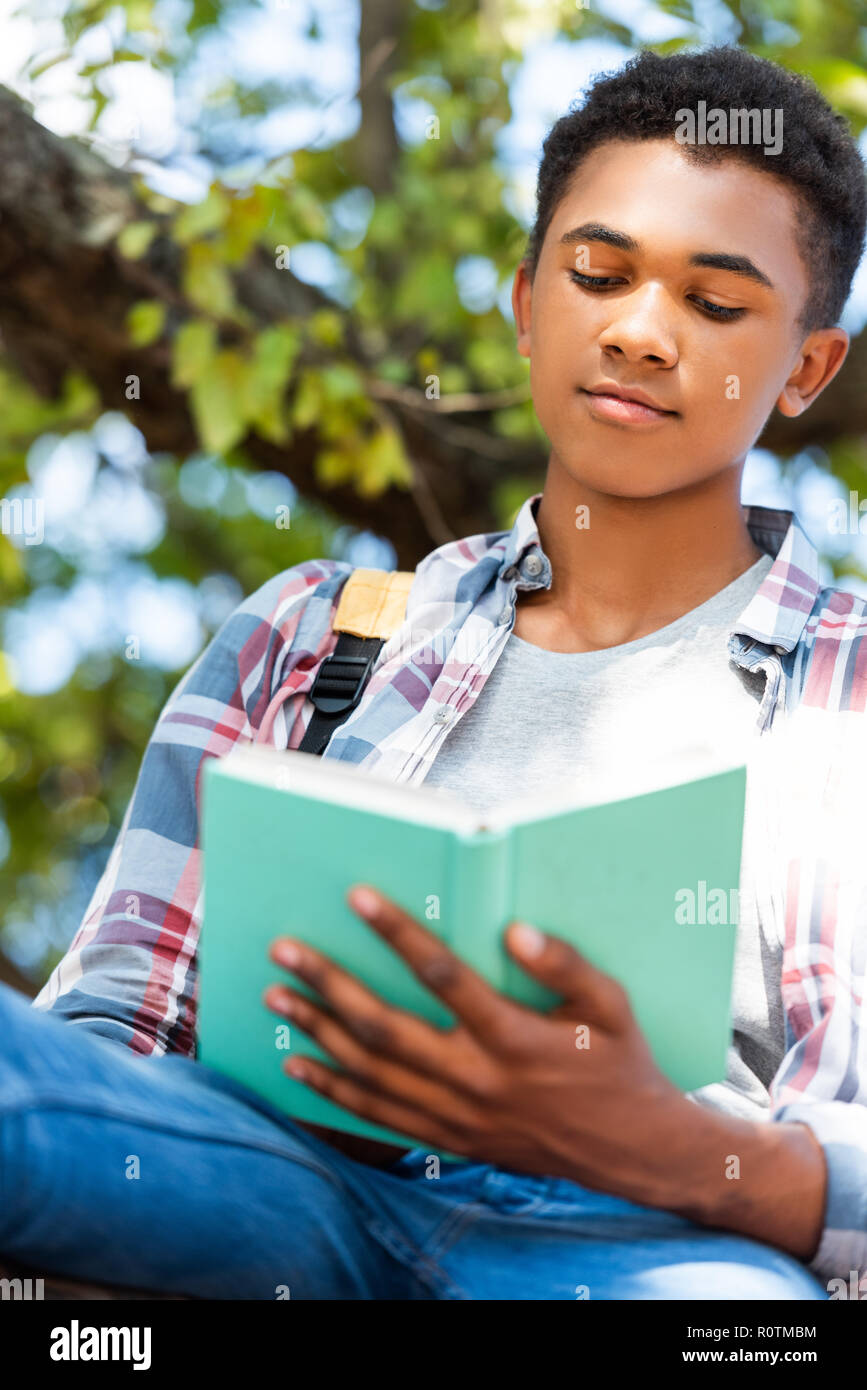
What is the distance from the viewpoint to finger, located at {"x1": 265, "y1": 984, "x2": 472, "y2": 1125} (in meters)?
1.09

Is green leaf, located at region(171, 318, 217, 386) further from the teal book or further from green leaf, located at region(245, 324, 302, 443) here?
the teal book

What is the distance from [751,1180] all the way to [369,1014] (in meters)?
0.36

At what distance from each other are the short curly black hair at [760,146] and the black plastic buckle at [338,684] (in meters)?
0.56

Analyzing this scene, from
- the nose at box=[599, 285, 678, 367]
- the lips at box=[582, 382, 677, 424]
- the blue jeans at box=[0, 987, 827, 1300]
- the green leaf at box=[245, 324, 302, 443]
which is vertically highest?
the green leaf at box=[245, 324, 302, 443]

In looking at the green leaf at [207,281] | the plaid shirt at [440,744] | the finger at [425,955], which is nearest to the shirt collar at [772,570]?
the plaid shirt at [440,744]

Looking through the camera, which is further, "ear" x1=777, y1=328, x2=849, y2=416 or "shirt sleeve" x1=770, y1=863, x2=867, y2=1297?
"ear" x1=777, y1=328, x2=849, y2=416

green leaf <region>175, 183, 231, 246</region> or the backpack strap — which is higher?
green leaf <region>175, 183, 231, 246</region>

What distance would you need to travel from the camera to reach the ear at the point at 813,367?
1.75 metres

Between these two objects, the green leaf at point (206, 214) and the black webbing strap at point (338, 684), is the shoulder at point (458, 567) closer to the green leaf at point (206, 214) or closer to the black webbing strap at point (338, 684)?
the black webbing strap at point (338, 684)

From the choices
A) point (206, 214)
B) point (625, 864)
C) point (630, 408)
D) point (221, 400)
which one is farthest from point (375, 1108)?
point (206, 214)

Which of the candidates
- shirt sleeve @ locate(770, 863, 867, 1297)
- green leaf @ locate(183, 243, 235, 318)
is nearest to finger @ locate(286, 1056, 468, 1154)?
shirt sleeve @ locate(770, 863, 867, 1297)

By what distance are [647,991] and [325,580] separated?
0.76m

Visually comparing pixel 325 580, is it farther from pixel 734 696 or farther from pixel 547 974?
pixel 547 974

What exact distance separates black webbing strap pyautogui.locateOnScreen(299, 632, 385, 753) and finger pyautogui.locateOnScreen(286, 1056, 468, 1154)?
1.62ft
